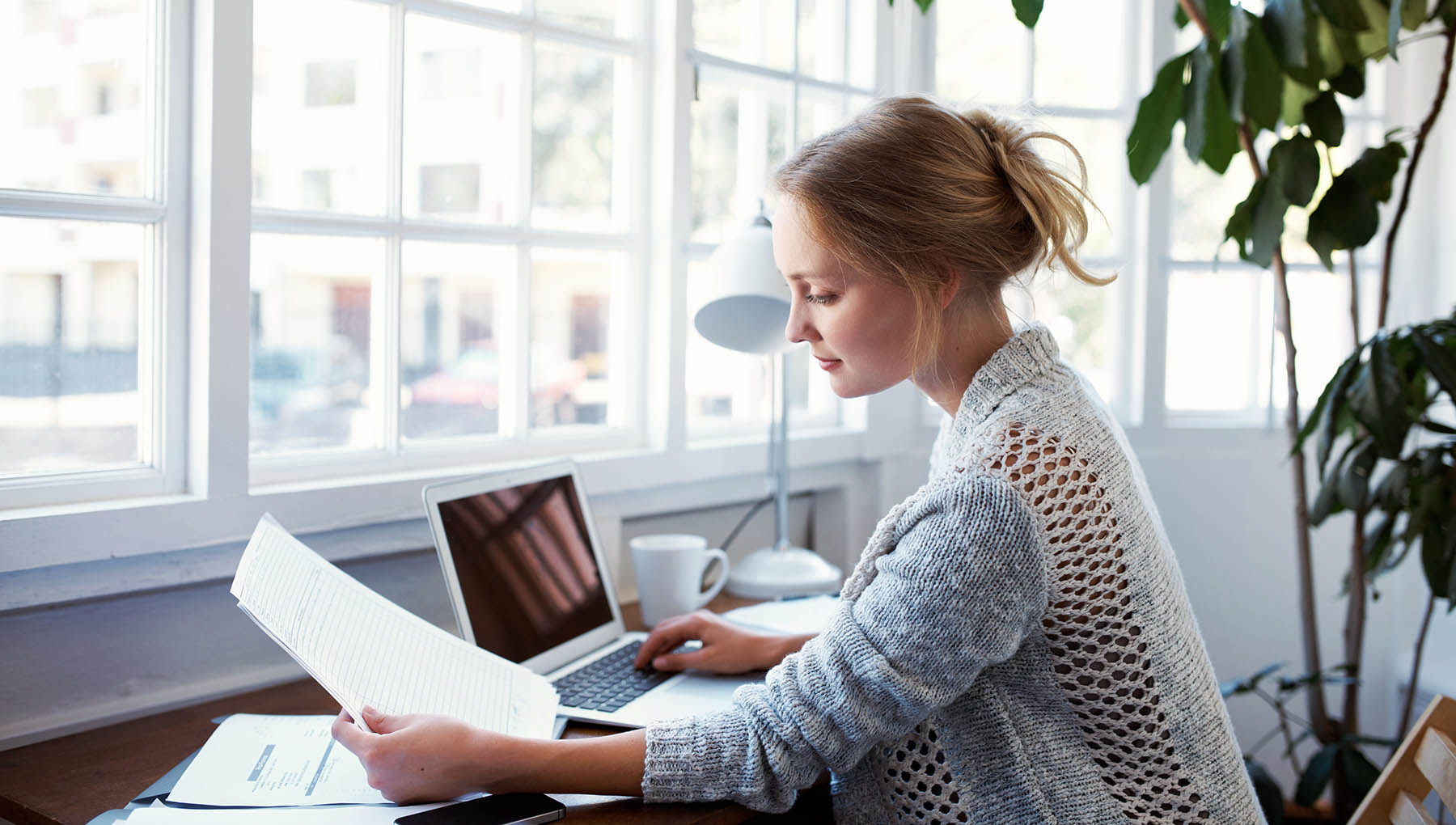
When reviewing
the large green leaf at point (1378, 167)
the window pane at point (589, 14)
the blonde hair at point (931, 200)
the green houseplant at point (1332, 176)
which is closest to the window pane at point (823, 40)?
the window pane at point (589, 14)

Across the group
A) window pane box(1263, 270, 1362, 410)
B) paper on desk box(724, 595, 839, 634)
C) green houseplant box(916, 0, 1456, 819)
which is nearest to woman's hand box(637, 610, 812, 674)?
paper on desk box(724, 595, 839, 634)

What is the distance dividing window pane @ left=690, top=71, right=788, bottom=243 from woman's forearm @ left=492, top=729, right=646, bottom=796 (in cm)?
128

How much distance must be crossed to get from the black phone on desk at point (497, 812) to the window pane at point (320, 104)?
934mm

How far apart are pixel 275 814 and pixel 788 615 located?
0.86 metres

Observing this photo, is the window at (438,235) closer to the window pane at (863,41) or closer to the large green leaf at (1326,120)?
the window pane at (863,41)

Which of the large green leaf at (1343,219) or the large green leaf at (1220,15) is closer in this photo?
the large green leaf at (1220,15)

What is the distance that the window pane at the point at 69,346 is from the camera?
1.38 meters

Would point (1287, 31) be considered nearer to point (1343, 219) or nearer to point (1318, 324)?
point (1343, 219)

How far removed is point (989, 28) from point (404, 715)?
216cm

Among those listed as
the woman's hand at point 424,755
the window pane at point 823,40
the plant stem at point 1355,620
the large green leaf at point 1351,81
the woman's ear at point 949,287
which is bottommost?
the plant stem at point 1355,620

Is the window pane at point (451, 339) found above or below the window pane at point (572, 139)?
below

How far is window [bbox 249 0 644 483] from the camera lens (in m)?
1.65

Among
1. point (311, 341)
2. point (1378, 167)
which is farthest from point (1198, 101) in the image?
point (311, 341)

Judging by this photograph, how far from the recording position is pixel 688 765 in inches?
44.0
